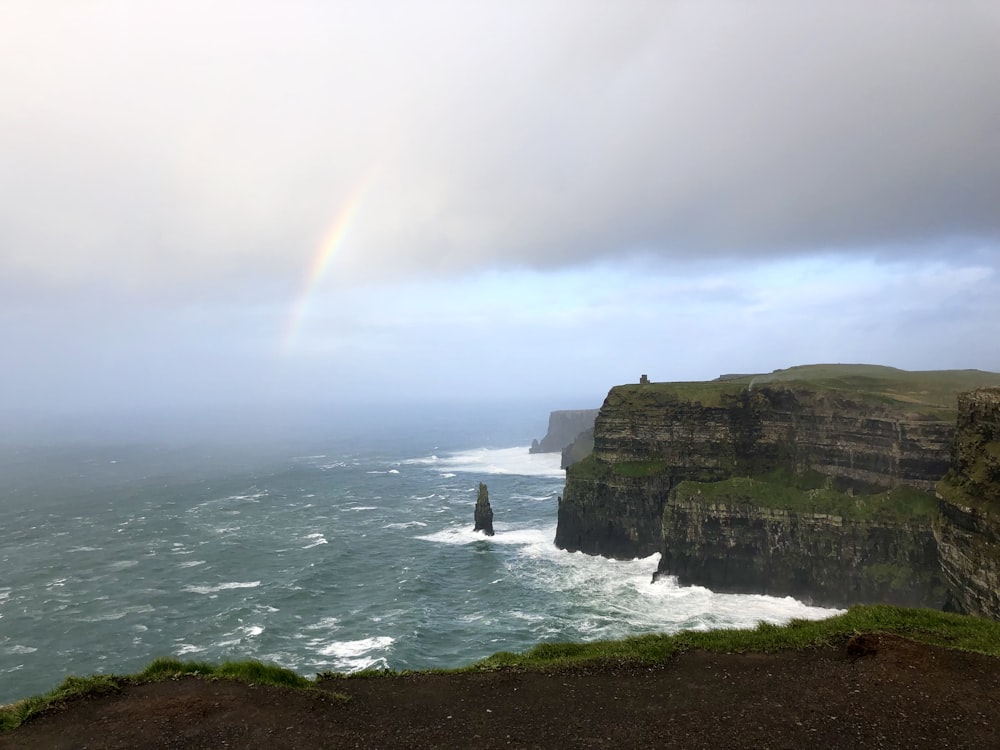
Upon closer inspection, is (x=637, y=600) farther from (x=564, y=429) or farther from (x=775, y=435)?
(x=564, y=429)

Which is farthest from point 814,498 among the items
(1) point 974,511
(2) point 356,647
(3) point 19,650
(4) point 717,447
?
(3) point 19,650

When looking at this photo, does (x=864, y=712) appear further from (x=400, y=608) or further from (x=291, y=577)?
(x=291, y=577)

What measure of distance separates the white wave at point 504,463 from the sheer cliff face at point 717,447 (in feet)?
203

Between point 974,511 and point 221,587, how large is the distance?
216 feet

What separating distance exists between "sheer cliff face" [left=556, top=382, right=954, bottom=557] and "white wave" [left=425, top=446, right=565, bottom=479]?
6189cm

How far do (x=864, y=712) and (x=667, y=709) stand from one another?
187 inches

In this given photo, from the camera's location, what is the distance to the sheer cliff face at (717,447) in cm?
5444

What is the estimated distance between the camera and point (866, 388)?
64.9m

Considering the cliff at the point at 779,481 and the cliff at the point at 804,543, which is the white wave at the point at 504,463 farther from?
the cliff at the point at 804,543

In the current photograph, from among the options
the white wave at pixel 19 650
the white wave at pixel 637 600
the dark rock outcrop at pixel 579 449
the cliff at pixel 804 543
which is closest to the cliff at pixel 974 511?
the white wave at pixel 637 600

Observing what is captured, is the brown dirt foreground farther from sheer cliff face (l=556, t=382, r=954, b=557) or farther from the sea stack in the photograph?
the sea stack

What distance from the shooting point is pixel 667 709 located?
563 inches

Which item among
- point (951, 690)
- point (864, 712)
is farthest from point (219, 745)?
→ point (951, 690)

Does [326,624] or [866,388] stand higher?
[866,388]
